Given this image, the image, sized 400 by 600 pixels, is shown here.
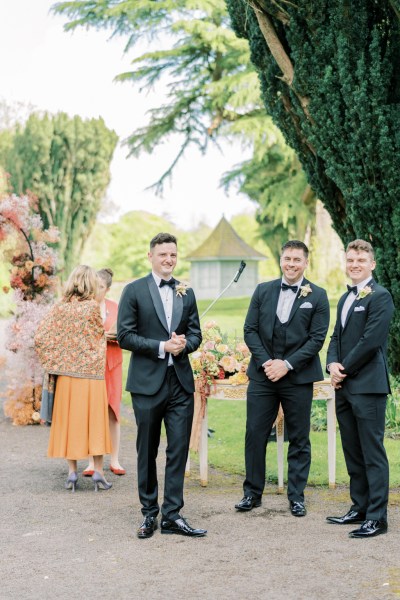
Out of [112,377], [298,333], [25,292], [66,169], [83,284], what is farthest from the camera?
[66,169]

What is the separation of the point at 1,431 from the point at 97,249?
46295 mm

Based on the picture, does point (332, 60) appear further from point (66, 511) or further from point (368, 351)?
point (66, 511)

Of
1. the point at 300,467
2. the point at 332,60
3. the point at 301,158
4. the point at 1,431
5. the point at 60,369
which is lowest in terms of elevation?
the point at 1,431

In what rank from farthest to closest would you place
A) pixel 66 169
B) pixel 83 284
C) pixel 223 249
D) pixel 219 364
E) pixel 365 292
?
pixel 223 249, pixel 66 169, pixel 219 364, pixel 83 284, pixel 365 292

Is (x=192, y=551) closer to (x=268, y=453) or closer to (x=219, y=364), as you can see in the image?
(x=219, y=364)

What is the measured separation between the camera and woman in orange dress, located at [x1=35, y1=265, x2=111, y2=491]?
6441 mm

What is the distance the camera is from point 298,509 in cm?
562

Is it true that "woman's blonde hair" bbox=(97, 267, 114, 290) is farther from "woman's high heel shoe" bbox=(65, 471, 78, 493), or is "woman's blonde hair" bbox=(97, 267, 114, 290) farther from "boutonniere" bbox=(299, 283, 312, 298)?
"boutonniere" bbox=(299, 283, 312, 298)

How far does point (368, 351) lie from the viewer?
5195 mm

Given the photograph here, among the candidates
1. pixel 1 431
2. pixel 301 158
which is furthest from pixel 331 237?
pixel 1 431

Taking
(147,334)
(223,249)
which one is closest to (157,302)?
(147,334)

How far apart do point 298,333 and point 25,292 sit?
5234 mm

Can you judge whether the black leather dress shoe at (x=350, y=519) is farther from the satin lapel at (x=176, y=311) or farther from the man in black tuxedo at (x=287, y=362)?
the satin lapel at (x=176, y=311)

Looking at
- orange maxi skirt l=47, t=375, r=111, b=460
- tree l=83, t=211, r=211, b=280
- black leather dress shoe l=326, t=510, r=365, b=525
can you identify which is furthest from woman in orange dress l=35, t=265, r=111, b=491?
tree l=83, t=211, r=211, b=280
